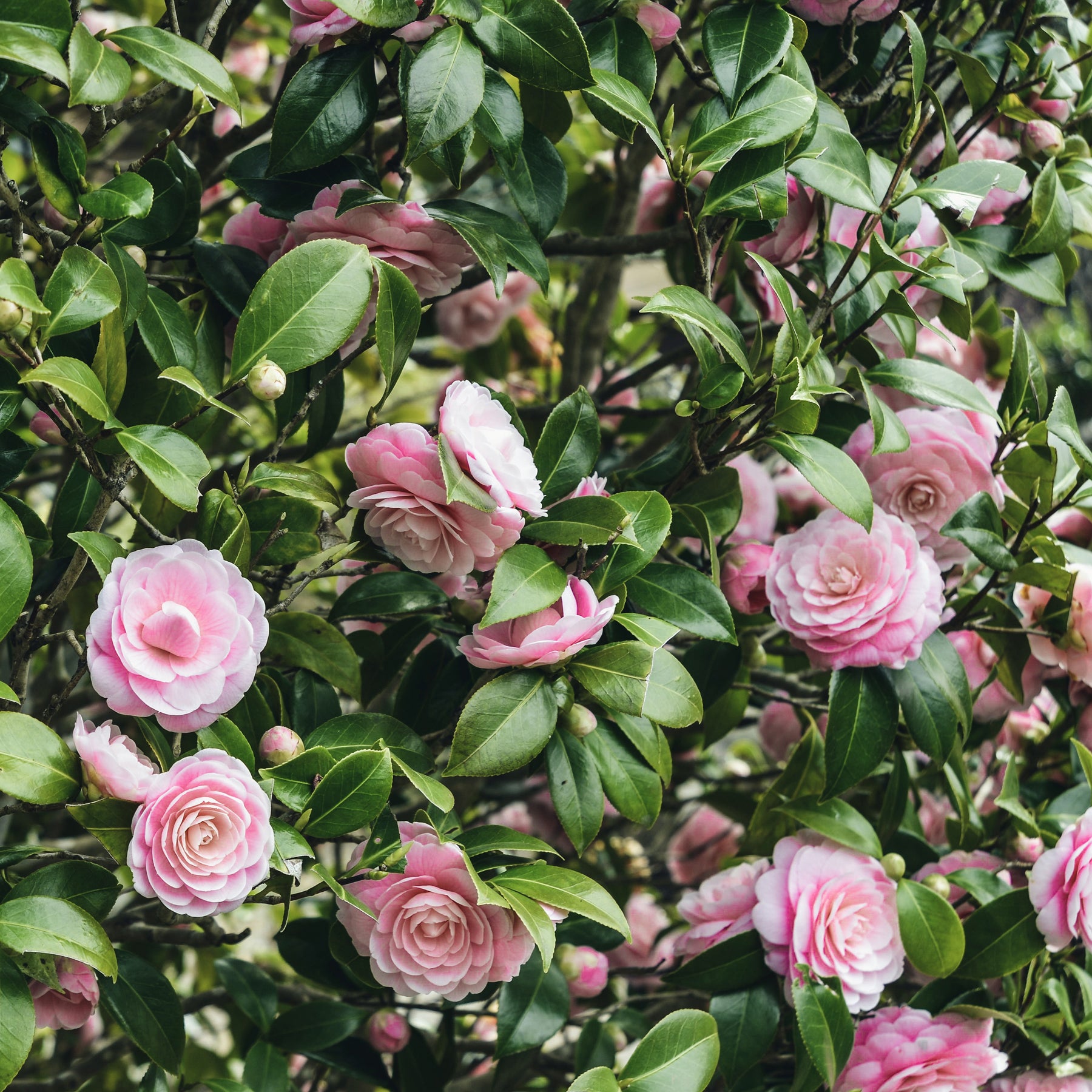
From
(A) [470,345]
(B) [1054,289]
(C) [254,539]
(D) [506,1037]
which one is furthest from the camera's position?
(A) [470,345]

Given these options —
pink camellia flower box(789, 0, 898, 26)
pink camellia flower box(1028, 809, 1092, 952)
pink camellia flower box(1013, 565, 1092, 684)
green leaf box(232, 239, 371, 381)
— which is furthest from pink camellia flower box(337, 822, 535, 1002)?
pink camellia flower box(789, 0, 898, 26)

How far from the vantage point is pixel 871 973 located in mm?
881

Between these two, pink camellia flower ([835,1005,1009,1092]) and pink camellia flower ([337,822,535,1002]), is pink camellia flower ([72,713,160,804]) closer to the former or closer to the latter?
pink camellia flower ([337,822,535,1002])

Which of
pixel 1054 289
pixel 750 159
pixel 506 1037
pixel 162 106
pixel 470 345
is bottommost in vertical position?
pixel 506 1037

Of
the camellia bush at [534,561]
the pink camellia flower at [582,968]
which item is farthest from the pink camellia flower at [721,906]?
the pink camellia flower at [582,968]

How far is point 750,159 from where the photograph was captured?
77cm

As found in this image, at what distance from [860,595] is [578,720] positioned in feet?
0.88

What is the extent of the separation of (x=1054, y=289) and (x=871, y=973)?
0.63m

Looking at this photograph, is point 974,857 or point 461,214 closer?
point 461,214

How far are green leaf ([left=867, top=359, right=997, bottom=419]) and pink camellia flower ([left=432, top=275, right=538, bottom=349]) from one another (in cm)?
68

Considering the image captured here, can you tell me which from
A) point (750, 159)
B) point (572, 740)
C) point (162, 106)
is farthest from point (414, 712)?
point (162, 106)

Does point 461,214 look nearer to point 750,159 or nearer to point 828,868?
point 750,159

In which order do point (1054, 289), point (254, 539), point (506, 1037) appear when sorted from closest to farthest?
point (254, 539) → point (506, 1037) → point (1054, 289)

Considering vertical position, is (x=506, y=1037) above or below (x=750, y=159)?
below
